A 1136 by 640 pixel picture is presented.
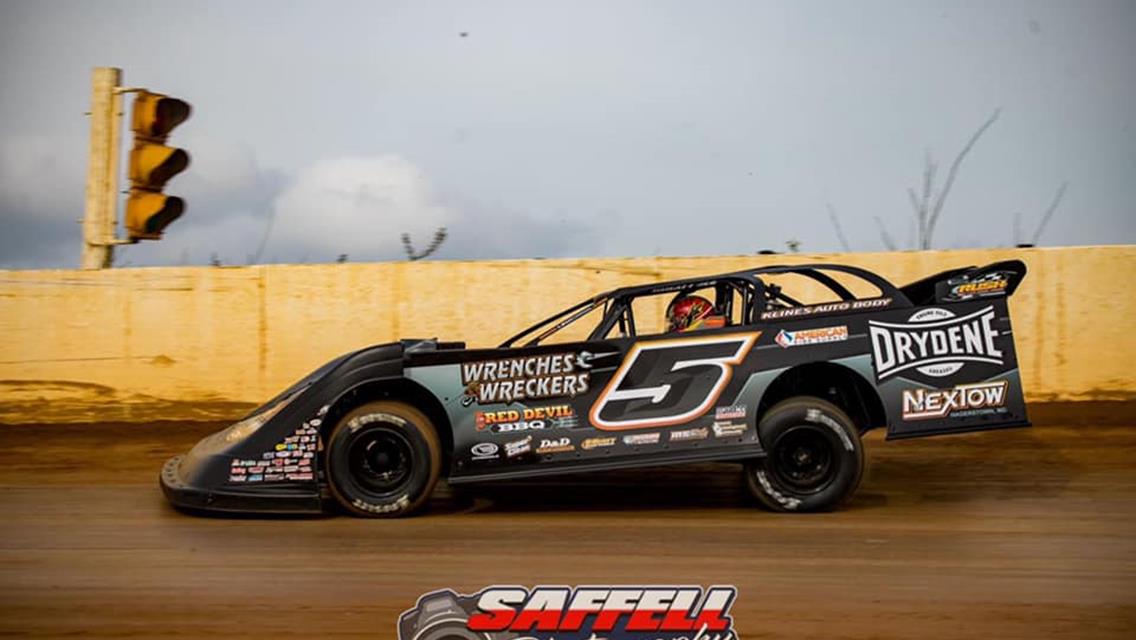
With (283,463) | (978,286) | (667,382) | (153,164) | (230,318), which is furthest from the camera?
(230,318)

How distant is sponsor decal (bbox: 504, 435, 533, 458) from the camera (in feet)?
20.8

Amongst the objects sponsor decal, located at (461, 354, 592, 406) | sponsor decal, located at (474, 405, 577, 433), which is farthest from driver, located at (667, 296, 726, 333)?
sponsor decal, located at (474, 405, 577, 433)

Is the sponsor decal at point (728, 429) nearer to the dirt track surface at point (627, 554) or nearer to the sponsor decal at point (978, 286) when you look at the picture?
the dirt track surface at point (627, 554)

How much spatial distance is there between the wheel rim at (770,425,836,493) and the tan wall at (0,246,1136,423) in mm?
3226

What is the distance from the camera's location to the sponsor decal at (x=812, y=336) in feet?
21.3

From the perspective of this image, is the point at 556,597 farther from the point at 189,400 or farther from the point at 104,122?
the point at 104,122

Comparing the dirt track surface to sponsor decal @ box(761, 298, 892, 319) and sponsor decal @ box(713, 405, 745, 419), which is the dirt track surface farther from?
sponsor decal @ box(761, 298, 892, 319)

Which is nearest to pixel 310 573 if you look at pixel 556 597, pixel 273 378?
pixel 556 597

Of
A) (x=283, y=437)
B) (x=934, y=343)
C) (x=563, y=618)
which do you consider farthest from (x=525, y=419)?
(x=563, y=618)

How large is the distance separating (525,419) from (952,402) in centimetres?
263

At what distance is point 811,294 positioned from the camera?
9.42 m

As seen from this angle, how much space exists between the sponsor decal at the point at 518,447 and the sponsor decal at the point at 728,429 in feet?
3.69

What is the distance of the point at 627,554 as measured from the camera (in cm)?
541

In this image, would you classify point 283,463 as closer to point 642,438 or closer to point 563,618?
point 642,438
